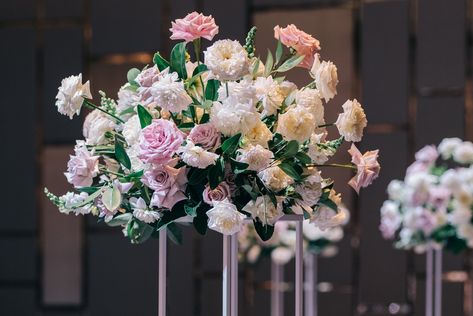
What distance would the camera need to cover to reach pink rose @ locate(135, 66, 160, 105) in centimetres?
173

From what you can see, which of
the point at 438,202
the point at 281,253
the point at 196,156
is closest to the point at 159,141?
the point at 196,156

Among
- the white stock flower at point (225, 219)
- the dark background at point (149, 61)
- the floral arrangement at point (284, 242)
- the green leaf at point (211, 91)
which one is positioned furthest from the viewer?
the dark background at point (149, 61)

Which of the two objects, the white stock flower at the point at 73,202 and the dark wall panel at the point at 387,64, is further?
the dark wall panel at the point at 387,64

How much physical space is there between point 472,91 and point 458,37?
282mm

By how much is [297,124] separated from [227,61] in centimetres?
18

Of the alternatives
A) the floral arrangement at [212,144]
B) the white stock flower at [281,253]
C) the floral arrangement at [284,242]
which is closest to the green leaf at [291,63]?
the floral arrangement at [212,144]

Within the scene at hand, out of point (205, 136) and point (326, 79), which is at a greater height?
point (326, 79)

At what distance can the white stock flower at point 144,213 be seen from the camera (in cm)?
173

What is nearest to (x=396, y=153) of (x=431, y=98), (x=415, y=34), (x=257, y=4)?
(x=431, y=98)

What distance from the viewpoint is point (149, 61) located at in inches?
196

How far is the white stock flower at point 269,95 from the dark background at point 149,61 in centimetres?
292

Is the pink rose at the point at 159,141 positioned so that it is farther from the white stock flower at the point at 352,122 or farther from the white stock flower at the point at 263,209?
the white stock flower at the point at 352,122

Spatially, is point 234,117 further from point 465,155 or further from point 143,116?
point 465,155

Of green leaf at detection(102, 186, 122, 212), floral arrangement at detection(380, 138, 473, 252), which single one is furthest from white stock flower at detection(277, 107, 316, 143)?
floral arrangement at detection(380, 138, 473, 252)
